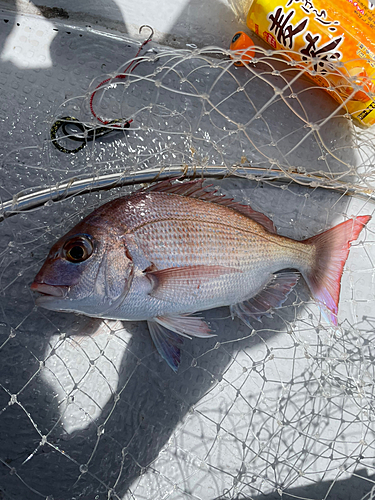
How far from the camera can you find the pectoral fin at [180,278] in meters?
1.31

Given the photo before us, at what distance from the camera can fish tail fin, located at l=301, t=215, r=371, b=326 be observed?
161 cm

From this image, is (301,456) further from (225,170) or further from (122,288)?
(225,170)

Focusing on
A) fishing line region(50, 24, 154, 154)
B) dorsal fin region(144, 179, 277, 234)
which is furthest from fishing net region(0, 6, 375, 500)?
dorsal fin region(144, 179, 277, 234)

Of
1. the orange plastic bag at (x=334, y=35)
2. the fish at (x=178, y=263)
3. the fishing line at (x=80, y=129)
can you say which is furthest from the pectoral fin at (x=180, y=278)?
the orange plastic bag at (x=334, y=35)

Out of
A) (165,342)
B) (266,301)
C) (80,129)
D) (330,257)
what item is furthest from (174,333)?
(80,129)

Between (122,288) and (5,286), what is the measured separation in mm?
599

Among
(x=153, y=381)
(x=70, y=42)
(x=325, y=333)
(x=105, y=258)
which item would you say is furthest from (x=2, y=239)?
(x=325, y=333)

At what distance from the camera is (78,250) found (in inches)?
48.8

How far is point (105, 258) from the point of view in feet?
4.08

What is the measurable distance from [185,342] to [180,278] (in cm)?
42

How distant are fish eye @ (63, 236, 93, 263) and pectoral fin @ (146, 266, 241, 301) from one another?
0.76 ft

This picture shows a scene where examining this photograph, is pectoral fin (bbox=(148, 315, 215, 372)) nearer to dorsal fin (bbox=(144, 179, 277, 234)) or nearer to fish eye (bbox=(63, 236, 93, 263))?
fish eye (bbox=(63, 236, 93, 263))

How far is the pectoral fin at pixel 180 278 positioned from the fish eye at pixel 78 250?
0.23 m

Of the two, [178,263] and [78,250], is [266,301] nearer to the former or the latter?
[178,263]
